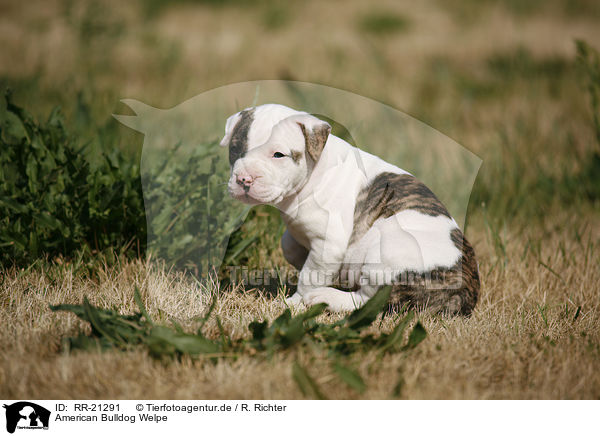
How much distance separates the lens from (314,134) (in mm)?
2625

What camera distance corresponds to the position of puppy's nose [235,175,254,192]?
2504 mm

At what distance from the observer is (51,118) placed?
352 centimetres

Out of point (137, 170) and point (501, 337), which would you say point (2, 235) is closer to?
point (137, 170)

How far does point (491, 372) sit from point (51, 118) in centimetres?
293

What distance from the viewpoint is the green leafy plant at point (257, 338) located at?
2168 millimetres

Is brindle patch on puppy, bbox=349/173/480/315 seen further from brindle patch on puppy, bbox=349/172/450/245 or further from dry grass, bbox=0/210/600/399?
dry grass, bbox=0/210/600/399

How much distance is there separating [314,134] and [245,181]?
40 cm

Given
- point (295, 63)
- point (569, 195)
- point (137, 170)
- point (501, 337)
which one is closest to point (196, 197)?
point (137, 170)

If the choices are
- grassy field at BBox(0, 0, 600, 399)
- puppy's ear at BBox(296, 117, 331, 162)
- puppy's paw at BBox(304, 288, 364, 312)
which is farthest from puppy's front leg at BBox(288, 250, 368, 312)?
puppy's ear at BBox(296, 117, 331, 162)

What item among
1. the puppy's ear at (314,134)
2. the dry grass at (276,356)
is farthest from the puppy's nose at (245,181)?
the dry grass at (276,356)
